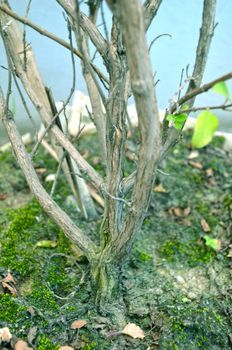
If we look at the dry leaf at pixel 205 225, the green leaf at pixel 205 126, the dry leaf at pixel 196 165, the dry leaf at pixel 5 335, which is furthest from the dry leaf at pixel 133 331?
the dry leaf at pixel 196 165

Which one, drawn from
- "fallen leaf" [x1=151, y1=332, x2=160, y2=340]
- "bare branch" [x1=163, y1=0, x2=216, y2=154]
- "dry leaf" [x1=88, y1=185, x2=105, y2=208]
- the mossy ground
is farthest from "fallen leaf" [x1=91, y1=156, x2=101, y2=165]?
"fallen leaf" [x1=151, y1=332, x2=160, y2=340]

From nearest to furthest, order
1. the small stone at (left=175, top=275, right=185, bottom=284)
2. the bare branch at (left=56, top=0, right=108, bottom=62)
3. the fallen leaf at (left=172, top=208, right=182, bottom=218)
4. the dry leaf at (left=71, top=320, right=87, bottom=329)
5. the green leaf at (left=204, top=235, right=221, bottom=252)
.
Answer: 1. the bare branch at (left=56, top=0, right=108, bottom=62)
2. the dry leaf at (left=71, top=320, right=87, bottom=329)
3. the small stone at (left=175, top=275, right=185, bottom=284)
4. the green leaf at (left=204, top=235, right=221, bottom=252)
5. the fallen leaf at (left=172, top=208, right=182, bottom=218)

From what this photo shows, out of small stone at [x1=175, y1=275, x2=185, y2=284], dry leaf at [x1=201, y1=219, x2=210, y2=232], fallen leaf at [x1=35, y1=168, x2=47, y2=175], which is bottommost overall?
small stone at [x1=175, y1=275, x2=185, y2=284]

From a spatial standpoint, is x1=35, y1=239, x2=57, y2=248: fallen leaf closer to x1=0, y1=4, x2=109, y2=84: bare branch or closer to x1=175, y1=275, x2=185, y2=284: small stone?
x1=175, y1=275, x2=185, y2=284: small stone

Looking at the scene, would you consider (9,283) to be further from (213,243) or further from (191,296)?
(213,243)

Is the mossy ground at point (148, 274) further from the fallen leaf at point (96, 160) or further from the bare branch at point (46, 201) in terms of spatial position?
the bare branch at point (46, 201)

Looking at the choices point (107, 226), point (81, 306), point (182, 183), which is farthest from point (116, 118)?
point (182, 183)

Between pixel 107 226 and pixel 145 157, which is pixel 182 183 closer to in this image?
pixel 107 226
